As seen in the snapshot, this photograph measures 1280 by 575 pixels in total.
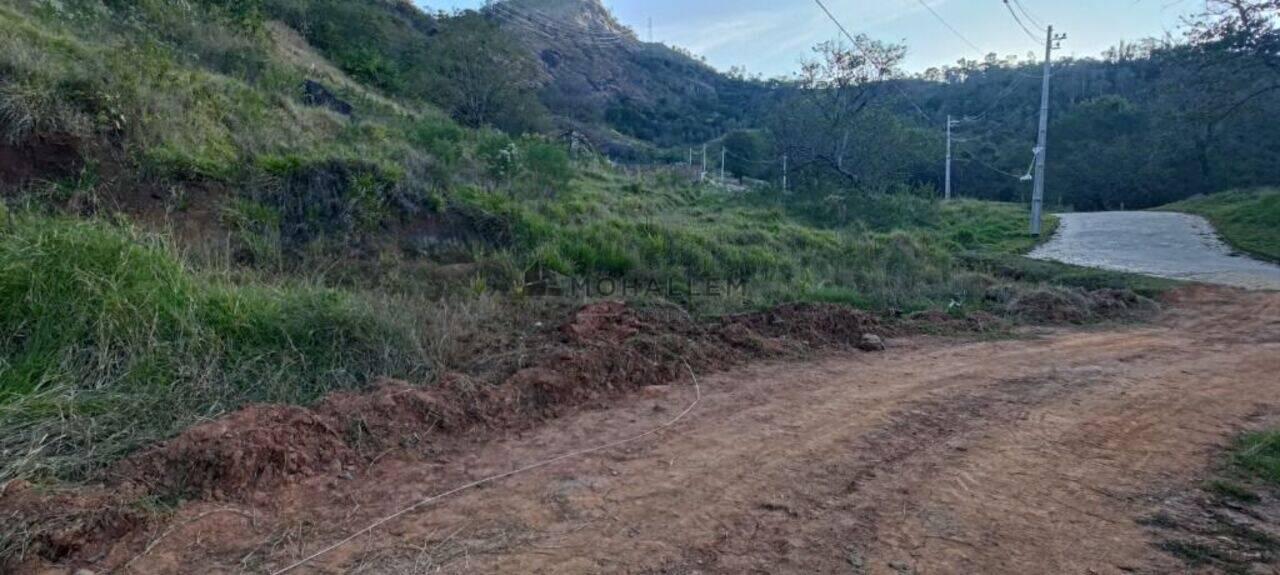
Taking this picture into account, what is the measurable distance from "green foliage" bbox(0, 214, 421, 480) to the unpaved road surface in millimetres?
1155

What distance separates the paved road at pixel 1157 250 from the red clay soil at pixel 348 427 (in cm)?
1125

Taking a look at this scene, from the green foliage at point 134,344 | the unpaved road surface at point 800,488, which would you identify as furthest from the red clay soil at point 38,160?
the unpaved road surface at point 800,488

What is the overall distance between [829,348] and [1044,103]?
18.2m

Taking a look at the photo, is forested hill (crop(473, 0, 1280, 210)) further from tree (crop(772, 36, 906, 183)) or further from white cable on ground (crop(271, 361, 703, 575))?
white cable on ground (crop(271, 361, 703, 575))

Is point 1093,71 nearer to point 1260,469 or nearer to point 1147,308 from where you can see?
point 1147,308

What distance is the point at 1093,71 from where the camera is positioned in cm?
6347

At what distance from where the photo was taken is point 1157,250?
18.0 metres

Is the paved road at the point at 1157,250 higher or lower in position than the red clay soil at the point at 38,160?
lower

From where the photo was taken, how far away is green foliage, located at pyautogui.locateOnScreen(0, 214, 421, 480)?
3.92 meters

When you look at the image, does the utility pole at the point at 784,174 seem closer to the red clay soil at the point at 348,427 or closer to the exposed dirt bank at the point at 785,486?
the red clay soil at the point at 348,427

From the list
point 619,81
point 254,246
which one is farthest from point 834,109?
point 619,81

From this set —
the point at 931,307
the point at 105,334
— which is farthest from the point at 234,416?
the point at 931,307

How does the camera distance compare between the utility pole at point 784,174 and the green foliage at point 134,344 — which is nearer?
the green foliage at point 134,344

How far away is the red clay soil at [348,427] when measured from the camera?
3.11 meters
